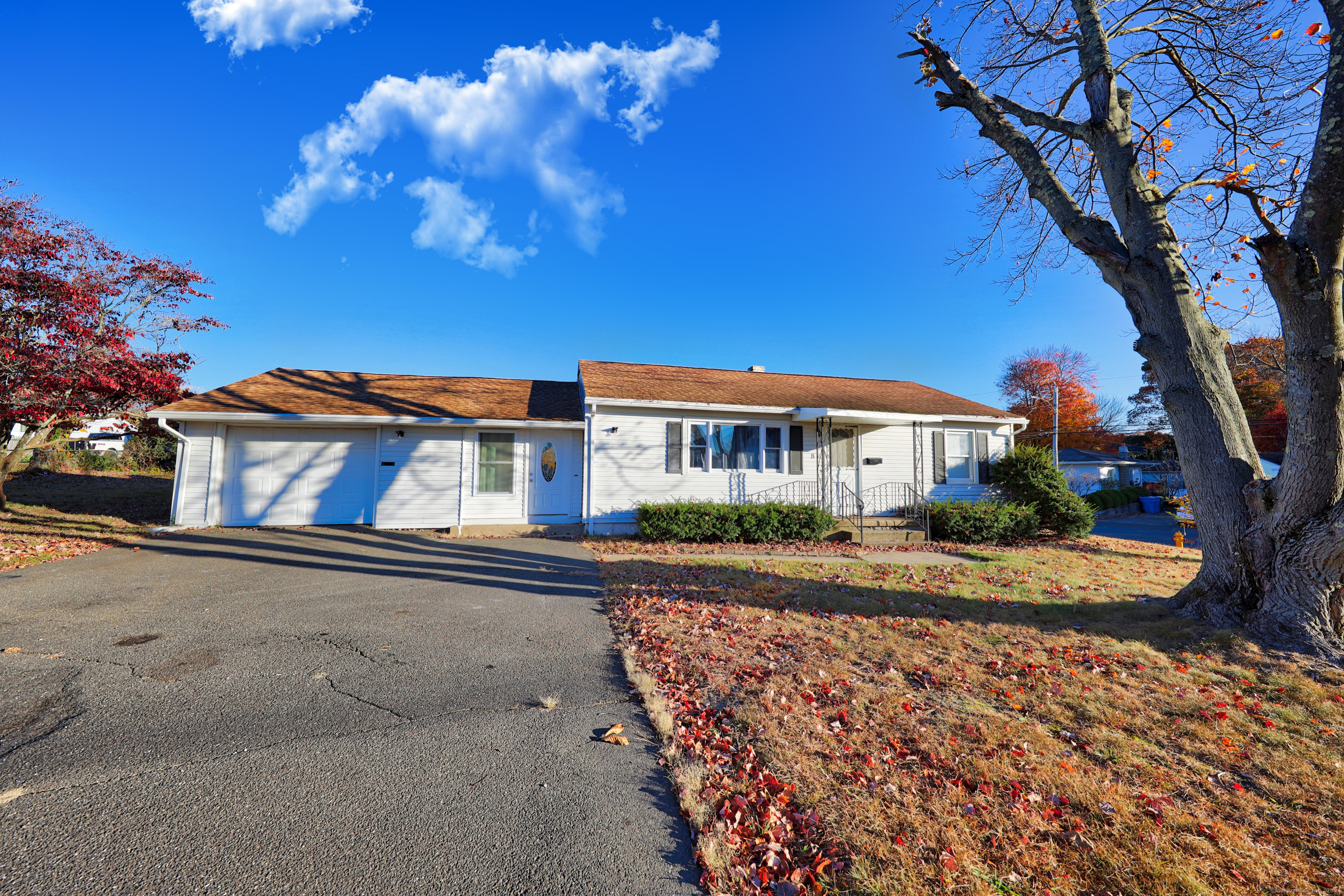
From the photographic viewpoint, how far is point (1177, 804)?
2797mm

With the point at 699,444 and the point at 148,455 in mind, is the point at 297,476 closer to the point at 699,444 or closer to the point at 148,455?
the point at 699,444

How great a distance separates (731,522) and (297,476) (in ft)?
34.0

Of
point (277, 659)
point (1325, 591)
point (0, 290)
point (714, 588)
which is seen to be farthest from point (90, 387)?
→ point (1325, 591)

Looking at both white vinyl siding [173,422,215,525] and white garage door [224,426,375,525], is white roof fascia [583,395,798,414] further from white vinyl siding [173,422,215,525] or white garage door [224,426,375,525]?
white vinyl siding [173,422,215,525]

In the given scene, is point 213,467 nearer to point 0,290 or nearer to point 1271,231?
point 0,290

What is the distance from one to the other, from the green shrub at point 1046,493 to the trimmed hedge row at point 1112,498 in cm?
1218

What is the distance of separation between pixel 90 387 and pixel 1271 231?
18.0m

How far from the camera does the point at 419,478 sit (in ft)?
43.5

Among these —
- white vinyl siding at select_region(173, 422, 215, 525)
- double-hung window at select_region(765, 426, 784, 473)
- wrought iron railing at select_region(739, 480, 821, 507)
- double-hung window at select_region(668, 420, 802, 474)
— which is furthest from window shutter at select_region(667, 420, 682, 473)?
white vinyl siding at select_region(173, 422, 215, 525)

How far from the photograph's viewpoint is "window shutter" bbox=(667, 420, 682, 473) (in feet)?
45.1

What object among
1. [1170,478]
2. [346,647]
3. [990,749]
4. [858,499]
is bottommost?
[990,749]

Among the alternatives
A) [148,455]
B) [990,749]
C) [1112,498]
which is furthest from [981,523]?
[148,455]

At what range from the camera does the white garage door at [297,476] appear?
12664 millimetres

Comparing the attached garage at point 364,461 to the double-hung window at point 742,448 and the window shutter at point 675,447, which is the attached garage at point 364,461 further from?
the double-hung window at point 742,448
